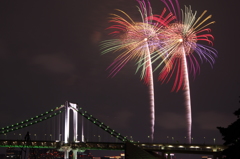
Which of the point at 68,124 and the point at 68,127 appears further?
the point at 68,124

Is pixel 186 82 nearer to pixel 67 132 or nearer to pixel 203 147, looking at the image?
pixel 203 147

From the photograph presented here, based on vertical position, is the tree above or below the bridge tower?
below

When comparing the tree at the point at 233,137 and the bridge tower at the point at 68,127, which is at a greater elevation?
the bridge tower at the point at 68,127

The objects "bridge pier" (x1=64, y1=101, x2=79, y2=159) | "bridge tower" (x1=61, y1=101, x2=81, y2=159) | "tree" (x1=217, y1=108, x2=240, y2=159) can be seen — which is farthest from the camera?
"bridge pier" (x1=64, y1=101, x2=79, y2=159)

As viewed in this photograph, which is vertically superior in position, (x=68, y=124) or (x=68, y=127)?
(x=68, y=124)

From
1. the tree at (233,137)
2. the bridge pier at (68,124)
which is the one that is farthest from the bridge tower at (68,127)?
the tree at (233,137)

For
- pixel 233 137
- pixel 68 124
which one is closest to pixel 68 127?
pixel 68 124

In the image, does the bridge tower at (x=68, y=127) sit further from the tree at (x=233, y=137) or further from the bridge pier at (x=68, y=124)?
the tree at (x=233, y=137)

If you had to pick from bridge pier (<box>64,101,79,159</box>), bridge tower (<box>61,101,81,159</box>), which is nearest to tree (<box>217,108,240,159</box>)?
bridge tower (<box>61,101,81,159</box>)

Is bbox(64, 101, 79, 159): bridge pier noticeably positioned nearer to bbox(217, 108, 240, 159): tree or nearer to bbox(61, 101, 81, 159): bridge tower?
bbox(61, 101, 81, 159): bridge tower

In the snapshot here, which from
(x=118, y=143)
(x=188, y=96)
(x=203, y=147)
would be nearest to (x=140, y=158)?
(x=188, y=96)

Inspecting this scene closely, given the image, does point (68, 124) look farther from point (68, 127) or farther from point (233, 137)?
point (233, 137)
